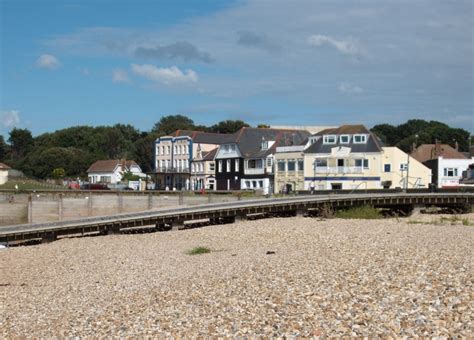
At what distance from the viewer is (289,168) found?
7181cm

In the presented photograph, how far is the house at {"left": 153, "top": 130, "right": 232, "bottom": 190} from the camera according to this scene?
9044 cm

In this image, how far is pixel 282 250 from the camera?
71.4ft

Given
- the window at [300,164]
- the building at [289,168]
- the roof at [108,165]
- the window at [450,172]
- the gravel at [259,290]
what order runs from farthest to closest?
the roof at [108,165], the window at [450,172], the building at [289,168], the window at [300,164], the gravel at [259,290]

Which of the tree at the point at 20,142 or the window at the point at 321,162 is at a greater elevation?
the tree at the point at 20,142

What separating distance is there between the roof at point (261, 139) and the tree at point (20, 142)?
81.8 metres

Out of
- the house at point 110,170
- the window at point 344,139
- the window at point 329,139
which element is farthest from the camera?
the house at point 110,170

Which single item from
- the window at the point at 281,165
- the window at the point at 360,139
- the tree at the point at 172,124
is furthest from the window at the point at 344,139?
the tree at the point at 172,124

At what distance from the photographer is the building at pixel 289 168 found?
7081cm

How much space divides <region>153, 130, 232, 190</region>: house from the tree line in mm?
22339

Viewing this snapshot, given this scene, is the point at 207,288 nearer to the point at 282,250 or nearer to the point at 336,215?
the point at 282,250

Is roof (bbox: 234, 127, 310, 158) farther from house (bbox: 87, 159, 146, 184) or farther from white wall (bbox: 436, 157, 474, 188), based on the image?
house (bbox: 87, 159, 146, 184)

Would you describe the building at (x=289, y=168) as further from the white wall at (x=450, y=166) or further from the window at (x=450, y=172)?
the window at (x=450, y=172)

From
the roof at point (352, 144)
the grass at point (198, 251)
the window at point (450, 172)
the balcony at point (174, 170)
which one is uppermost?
the roof at point (352, 144)

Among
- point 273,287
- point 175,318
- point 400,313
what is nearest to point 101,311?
point 175,318
